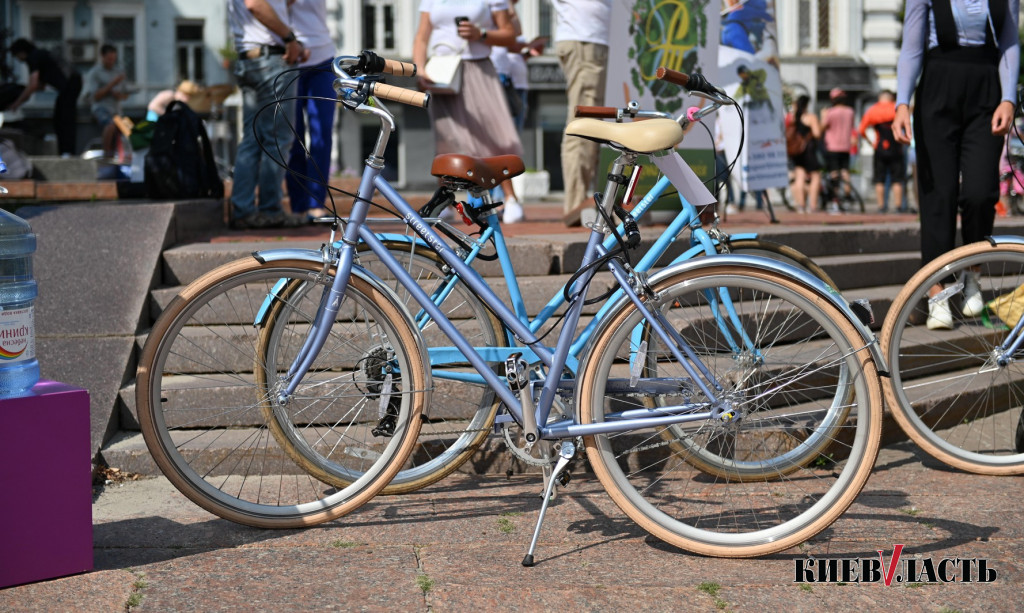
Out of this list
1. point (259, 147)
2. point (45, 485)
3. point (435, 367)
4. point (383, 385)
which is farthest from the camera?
point (259, 147)

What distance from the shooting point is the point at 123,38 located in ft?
109

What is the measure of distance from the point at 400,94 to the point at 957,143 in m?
3.20

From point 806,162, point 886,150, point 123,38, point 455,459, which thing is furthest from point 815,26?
point 455,459

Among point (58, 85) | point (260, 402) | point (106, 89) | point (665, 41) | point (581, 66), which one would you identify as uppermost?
point (106, 89)

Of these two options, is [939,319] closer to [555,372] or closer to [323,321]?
[555,372]

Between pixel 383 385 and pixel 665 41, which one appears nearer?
pixel 383 385

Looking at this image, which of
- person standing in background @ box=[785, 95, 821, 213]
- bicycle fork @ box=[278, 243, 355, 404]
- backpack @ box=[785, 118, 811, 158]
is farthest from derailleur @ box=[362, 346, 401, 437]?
backpack @ box=[785, 118, 811, 158]

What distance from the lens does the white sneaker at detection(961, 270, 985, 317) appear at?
4.80 metres

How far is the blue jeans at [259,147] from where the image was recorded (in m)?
6.58

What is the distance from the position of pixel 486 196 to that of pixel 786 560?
160 cm

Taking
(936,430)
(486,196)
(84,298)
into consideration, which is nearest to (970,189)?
(936,430)

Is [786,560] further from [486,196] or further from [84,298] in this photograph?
[84,298]

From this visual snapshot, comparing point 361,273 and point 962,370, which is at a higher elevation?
point 361,273

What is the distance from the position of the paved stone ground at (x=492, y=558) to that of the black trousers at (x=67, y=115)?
38.5 feet
